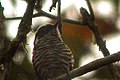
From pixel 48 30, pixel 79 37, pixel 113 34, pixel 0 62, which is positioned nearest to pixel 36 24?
pixel 48 30

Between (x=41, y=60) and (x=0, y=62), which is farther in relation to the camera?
(x=41, y=60)

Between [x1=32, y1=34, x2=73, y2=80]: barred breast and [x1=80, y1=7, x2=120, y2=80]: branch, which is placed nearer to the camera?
[x1=80, y1=7, x2=120, y2=80]: branch

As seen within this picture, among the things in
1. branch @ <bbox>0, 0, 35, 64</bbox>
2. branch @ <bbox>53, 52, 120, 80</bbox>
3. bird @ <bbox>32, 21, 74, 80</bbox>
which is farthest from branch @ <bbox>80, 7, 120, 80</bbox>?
branch @ <bbox>0, 0, 35, 64</bbox>

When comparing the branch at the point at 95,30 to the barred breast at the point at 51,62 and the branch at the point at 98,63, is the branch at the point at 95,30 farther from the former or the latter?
the branch at the point at 98,63

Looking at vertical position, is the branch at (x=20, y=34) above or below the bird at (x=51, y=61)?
above

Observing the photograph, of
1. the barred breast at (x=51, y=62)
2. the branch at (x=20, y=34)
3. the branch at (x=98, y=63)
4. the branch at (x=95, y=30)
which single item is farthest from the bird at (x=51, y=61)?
the branch at (x=98, y=63)

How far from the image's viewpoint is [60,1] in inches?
162

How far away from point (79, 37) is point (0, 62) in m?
1.99

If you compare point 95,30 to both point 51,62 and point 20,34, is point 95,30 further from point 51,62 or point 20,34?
point 20,34

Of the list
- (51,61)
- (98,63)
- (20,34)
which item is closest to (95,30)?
(51,61)

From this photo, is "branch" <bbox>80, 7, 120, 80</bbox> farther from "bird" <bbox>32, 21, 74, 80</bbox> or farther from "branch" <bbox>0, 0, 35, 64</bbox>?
"branch" <bbox>0, 0, 35, 64</bbox>

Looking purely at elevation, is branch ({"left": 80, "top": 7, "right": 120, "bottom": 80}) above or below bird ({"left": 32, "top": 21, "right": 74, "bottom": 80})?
above

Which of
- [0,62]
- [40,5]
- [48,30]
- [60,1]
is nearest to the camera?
[0,62]

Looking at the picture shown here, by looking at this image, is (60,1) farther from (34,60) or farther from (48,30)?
(48,30)
